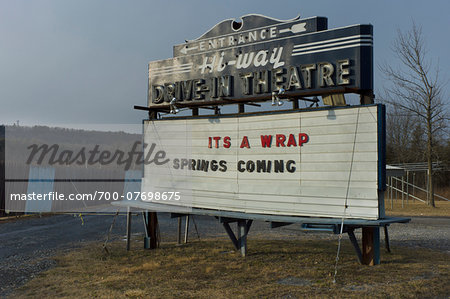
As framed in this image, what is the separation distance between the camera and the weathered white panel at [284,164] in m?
10.2

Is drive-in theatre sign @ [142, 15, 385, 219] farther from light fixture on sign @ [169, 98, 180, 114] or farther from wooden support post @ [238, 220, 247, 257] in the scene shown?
wooden support post @ [238, 220, 247, 257]

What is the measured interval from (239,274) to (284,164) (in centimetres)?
316

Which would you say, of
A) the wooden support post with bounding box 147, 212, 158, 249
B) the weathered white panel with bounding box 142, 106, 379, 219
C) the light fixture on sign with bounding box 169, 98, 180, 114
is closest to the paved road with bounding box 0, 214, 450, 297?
the wooden support post with bounding box 147, 212, 158, 249

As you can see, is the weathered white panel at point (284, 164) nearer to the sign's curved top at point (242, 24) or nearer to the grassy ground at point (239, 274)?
the grassy ground at point (239, 274)

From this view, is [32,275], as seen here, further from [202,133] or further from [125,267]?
[202,133]

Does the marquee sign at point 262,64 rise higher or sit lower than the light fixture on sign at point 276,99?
higher

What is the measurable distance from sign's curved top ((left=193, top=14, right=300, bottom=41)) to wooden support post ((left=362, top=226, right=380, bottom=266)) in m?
5.98

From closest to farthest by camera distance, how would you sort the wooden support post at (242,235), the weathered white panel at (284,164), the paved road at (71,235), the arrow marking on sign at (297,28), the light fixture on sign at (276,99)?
the weathered white panel at (284,164)
the arrow marking on sign at (297,28)
the light fixture on sign at (276,99)
the wooden support post at (242,235)
the paved road at (71,235)

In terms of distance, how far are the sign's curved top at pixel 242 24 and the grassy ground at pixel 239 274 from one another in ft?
22.3

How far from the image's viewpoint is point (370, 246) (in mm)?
11016

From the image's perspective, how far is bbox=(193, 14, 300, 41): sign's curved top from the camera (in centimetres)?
1194

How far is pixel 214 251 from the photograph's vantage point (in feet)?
45.6

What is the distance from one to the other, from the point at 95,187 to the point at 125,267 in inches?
915

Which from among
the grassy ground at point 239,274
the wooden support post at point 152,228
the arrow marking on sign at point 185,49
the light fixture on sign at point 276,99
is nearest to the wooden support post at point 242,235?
the grassy ground at point 239,274
